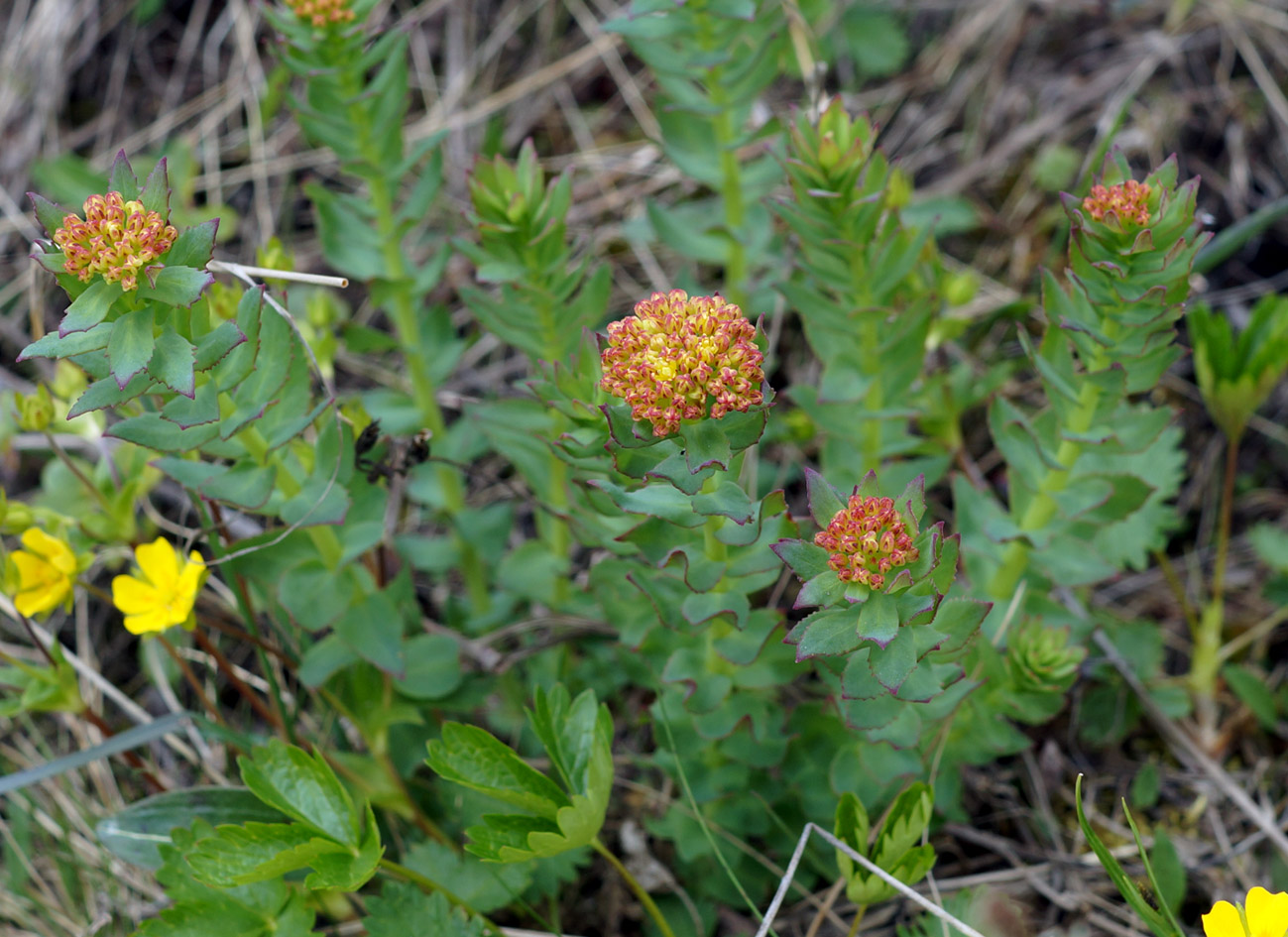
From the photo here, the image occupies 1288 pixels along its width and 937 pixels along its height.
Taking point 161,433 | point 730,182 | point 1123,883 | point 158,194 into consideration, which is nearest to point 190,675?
point 161,433

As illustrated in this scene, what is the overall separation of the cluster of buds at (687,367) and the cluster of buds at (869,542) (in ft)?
0.94

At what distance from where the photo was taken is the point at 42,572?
2693mm

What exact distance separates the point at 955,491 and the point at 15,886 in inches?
111

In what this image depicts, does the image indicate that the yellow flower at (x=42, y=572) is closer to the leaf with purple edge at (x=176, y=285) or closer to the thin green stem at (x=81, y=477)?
the thin green stem at (x=81, y=477)

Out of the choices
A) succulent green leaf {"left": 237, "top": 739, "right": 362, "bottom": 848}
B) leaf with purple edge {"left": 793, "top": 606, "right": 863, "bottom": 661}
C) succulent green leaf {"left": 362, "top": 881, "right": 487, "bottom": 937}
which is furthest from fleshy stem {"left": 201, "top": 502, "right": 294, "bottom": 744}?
leaf with purple edge {"left": 793, "top": 606, "right": 863, "bottom": 661}

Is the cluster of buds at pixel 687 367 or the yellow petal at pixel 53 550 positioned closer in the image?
the cluster of buds at pixel 687 367

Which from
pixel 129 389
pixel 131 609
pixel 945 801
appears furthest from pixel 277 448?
pixel 945 801

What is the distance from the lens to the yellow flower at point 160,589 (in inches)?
99.7

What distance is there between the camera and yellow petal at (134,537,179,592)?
2648 mm

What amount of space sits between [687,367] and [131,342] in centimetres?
110

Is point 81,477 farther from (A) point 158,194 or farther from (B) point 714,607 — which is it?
(B) point 714,607

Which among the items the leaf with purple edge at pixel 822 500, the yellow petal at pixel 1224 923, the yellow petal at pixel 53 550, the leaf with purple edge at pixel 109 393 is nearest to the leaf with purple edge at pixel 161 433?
the leaf with purple edge at pixel 109 393

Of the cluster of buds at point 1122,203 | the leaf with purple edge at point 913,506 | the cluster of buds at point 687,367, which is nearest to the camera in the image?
the cluster of buds at point 687,367

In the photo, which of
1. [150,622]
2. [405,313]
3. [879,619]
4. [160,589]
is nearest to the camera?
[879,619]
